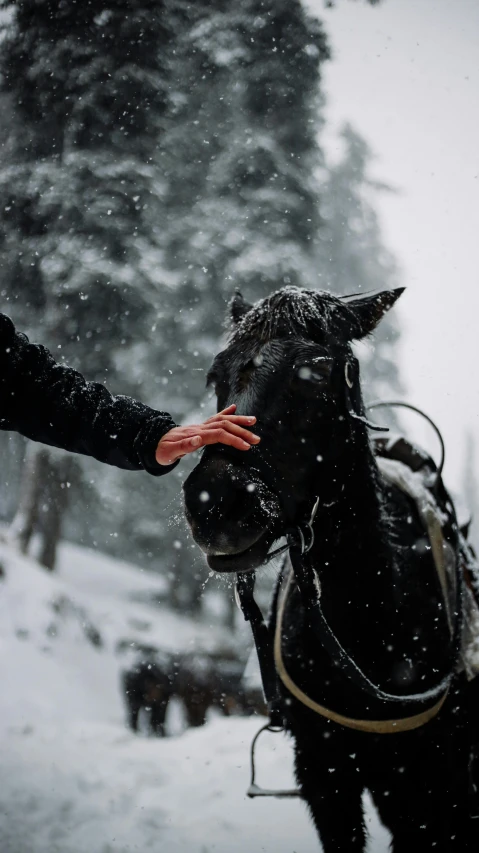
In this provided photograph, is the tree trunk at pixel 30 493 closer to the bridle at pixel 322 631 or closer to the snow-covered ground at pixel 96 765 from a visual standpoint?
the snow-covered ground at pixel 96 765

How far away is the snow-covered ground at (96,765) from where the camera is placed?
3895 millimetres

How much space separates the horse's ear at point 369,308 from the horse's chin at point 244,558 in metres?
1.08

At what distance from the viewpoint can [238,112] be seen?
10.4m

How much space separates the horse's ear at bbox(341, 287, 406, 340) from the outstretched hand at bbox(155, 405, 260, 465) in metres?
0.88

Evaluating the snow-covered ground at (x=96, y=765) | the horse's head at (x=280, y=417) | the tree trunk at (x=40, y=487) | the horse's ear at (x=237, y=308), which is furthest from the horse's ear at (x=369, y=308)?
the tree trunk at (x=40, y=487)

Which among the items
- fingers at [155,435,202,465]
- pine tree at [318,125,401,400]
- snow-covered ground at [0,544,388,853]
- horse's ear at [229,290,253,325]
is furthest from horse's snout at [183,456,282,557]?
pine tree at [318,125,401,400]

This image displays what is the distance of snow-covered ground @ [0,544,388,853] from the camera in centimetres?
389

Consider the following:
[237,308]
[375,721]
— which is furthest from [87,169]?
[375,721]

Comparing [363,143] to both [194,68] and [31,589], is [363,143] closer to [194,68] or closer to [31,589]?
[194,68]

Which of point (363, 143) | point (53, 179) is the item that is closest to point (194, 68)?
point (53, 179)

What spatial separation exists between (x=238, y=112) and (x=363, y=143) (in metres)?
6.43

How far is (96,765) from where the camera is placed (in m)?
5.21

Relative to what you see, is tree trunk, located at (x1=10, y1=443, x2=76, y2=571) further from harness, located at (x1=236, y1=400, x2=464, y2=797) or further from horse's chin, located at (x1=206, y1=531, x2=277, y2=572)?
horse's chin, located at (x1=206, y1=531, x2=277, y2=572)

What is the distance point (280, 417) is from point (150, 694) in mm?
8319
